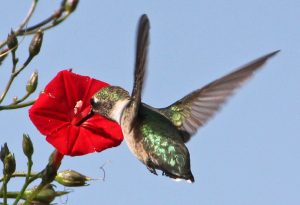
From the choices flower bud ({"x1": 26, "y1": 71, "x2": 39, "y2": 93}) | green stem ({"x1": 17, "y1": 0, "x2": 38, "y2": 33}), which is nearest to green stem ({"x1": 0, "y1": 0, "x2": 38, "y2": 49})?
green stem ({"x1": 17, "y1": 0, "x2": 38, "y2": 33})

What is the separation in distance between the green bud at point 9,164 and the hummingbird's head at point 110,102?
2.61ft

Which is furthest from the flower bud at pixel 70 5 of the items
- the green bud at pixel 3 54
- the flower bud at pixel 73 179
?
the flower bud at pixel 73 179

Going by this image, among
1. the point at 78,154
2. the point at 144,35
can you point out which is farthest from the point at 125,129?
the point at 144,35

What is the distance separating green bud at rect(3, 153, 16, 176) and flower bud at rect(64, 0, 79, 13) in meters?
1.25

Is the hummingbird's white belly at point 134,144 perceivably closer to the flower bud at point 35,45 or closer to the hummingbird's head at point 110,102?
the hummingbird's head at point 110,102

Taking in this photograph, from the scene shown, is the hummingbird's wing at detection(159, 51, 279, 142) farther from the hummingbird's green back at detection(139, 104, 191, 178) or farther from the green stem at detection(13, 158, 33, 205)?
the green stem at detection(13, 158, 33, 205)

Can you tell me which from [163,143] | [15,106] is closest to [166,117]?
[163,143]

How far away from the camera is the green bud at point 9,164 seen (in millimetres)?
5324

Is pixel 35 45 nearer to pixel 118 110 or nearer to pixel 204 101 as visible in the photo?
pixel 118 110

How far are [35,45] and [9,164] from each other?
0.87 meters

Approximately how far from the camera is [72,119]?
614 centimetres

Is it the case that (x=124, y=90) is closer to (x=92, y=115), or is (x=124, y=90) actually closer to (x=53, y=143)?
(x=92, y=115)

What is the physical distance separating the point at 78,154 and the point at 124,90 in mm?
686

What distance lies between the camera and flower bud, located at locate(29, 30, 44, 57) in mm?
5547
